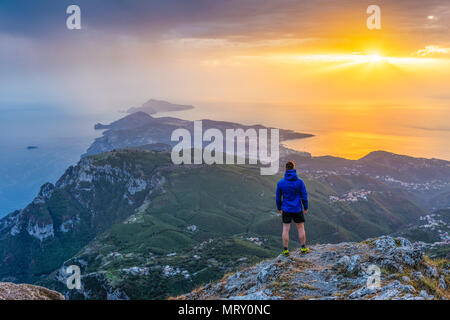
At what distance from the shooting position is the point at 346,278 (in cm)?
1289

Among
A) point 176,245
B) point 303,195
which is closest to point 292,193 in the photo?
point 303,195

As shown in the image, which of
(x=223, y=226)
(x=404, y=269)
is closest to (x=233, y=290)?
(x=404, y=269)

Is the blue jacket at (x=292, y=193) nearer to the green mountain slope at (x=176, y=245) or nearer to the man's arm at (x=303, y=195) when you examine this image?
the man's arm at (x=303, y=195)

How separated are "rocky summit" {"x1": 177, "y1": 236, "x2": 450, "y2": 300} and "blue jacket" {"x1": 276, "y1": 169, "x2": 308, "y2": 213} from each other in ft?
8.94

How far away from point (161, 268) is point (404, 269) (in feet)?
294

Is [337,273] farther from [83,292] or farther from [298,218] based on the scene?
[83,292]

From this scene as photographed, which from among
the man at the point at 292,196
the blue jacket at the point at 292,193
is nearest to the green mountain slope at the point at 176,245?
the man at the point at 292,196

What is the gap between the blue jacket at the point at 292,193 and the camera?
14.4 meters

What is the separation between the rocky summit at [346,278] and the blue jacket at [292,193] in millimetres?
2723

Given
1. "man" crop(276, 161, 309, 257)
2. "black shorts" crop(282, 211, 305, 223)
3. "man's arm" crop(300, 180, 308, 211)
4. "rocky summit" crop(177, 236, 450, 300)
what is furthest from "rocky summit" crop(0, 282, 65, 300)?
"man's arm" crop(300, 180, 308, 211)

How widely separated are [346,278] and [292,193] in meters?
4.13

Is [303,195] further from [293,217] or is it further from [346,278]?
[346,278]

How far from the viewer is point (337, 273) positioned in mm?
13461

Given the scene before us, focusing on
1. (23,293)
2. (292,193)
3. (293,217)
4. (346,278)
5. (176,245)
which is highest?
(292,193)
